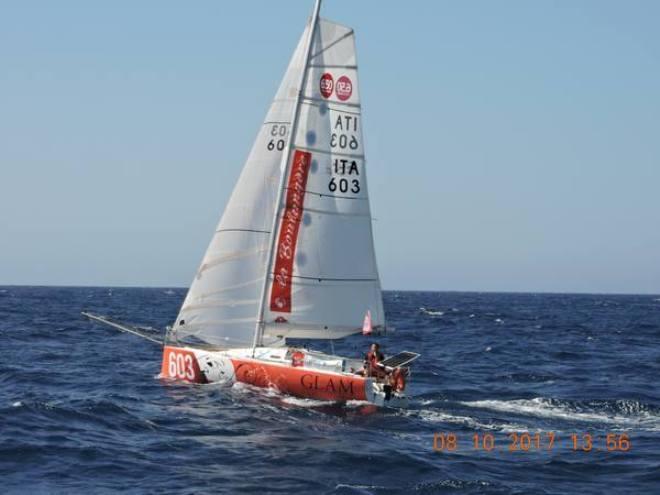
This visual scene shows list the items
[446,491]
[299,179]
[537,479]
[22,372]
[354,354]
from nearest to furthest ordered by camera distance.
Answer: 1. [446,491]
2. [537,479]
3. [299,179]
4. [22,372]
5. [354,354]

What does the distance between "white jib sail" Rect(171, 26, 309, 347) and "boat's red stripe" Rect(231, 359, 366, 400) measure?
164 centimetres

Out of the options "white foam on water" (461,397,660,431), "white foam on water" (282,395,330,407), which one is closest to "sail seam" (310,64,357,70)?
"white foam on water" (282,395,330,407)

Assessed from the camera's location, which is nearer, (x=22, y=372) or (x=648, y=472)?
(x=648, y=472)

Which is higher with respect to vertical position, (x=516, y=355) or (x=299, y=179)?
(x=299, y=179)

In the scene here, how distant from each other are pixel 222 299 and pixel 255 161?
419 cm

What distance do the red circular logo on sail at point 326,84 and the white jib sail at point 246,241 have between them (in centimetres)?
91

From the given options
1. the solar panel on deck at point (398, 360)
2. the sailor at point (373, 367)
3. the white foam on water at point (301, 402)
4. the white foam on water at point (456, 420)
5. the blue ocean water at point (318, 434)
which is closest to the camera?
the blue ocean water at point (318, 434)

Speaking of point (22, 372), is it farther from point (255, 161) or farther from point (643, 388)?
point (643, 388)

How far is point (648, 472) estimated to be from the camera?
18.0m

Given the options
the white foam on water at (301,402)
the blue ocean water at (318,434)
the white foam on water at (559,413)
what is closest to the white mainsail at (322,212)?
the white foam on water at (301,402)

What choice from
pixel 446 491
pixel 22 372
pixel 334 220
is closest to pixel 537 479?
pixel 446 491

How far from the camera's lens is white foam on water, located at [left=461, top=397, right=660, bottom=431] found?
24011 millimetres

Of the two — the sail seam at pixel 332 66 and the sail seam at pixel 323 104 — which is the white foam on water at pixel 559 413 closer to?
the sail seam at pixel 323 104

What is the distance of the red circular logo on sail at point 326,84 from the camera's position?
2620 cm
